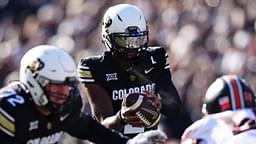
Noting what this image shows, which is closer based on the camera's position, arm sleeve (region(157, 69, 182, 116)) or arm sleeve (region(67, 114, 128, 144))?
arm sleeve (region(67, 114, 128, 144))

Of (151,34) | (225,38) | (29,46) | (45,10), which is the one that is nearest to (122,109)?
(225,38)

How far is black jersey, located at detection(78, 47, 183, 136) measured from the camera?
832cm

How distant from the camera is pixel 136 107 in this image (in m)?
7.55

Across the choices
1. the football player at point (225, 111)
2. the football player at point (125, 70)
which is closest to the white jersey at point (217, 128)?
the football player at point (225, 111)

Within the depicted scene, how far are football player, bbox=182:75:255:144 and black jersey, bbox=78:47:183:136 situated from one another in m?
1.63

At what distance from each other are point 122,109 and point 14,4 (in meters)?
10.4

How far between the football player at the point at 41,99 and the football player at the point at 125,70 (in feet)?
3.64

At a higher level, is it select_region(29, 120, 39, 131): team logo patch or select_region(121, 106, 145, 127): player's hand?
select_region(29, 120, 39, 131): team logo patch

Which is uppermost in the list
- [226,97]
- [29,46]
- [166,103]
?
[226,97]

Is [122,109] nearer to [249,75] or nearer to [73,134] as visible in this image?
[73,134]

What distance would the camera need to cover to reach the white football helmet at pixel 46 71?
696 cm

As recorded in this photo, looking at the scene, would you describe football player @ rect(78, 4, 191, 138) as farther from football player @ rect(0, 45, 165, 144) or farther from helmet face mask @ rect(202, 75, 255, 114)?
helmet face mask @ rect(202, 75, 255, 114)

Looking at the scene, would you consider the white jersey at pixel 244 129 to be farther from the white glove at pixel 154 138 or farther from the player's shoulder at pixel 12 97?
the player's shoulder at pixel 12 97

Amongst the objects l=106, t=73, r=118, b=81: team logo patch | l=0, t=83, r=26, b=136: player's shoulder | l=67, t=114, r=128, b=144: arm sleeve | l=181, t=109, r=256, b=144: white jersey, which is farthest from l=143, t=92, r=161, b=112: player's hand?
l=0, t=83, r=26, b=136: player's shoulder
